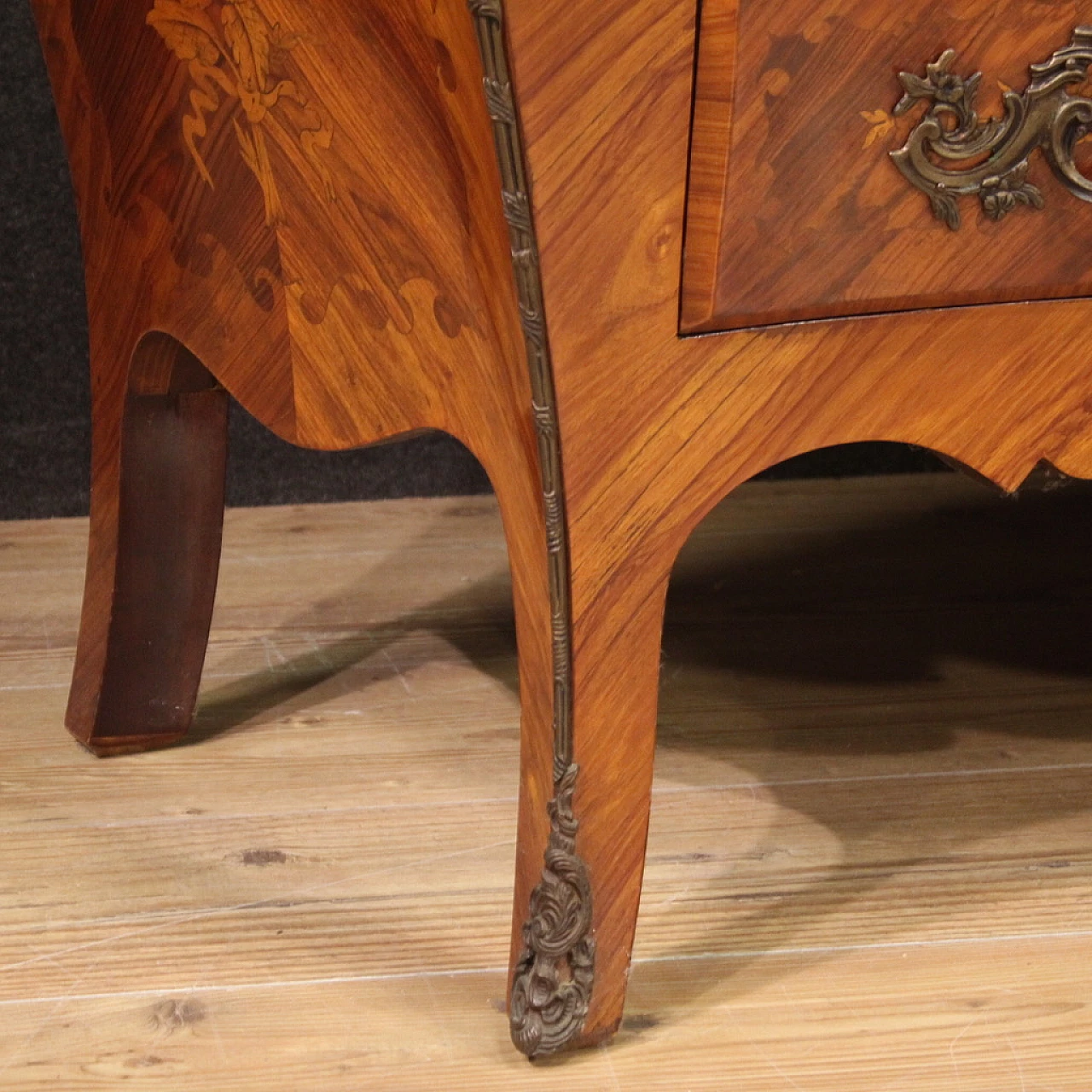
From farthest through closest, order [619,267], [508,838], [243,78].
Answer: [508,838] < [243,78] < [619,267]

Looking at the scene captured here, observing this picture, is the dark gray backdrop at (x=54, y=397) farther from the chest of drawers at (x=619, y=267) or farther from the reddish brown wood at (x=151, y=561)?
the chest of drawers at (x=619, y=267)

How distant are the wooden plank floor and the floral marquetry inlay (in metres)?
0.38

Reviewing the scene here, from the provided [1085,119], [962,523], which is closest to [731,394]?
[1085,119]

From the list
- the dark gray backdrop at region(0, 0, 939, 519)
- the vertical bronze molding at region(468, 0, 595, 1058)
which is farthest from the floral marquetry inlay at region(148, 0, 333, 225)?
the dark gray backdrop at region(0, 0, 939, 519)

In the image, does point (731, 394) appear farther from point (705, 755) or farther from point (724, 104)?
point (705, 755)

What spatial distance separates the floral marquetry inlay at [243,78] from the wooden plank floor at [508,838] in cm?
38

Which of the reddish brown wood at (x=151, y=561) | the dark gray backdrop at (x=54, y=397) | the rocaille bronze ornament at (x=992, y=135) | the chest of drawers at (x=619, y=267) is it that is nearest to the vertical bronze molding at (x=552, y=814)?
the chest of drawers at (x=619, y=267)

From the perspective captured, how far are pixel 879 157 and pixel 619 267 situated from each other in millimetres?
120

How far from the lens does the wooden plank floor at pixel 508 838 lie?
0.74 meters

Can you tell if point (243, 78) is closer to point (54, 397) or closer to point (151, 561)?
point (151, 561)

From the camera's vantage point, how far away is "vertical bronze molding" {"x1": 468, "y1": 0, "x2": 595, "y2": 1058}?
0.60 meters

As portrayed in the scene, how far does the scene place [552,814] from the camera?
702 millimetres

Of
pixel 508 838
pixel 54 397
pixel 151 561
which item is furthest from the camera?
pixel 54 397

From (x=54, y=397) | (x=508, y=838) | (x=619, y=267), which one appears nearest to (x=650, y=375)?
(x=619, y=267)
